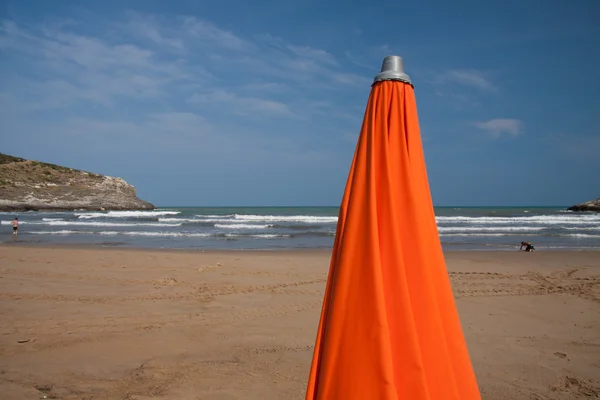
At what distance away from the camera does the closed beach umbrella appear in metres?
1.74

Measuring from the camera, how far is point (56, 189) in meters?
63.2

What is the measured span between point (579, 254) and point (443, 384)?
48.1 ft

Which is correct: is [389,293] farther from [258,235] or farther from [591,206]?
[591,206]

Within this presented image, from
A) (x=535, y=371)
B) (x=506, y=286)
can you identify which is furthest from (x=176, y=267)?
(x=535, y=371)

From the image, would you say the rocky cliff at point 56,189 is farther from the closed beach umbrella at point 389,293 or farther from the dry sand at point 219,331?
the closed beach umbrella at point 389,293

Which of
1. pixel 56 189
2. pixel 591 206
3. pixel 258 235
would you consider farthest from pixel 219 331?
pixel 591 206

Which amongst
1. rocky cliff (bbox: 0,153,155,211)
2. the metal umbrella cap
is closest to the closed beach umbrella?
the metal umbrella cap

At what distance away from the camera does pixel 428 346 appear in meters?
1.77

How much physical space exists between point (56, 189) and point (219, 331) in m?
67.7

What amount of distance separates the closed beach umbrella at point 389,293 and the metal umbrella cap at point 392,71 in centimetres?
8

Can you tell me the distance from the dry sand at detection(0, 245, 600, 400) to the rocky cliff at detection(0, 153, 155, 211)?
55356mm

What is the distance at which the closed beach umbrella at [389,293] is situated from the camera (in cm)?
174

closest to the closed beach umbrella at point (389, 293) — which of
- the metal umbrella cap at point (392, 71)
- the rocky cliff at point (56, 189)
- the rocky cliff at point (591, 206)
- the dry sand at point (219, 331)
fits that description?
the metal umbrella cap at point (392, 71)

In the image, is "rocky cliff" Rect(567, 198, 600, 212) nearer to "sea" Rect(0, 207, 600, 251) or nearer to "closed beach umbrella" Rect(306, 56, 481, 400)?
"sea" Rect(0, 207, 600, 251)
